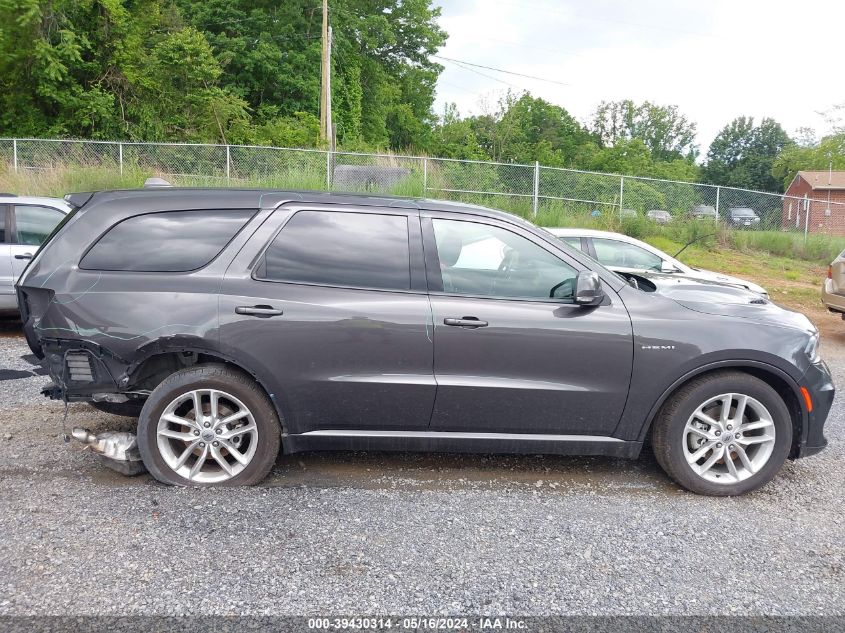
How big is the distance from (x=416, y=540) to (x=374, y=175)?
50.1ft

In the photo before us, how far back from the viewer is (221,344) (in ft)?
13.0

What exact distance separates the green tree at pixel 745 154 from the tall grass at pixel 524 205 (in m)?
83.0

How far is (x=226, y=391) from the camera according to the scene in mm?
3998

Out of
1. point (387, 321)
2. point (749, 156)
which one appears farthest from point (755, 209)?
point (749, 156)

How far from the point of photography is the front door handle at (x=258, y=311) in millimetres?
3980

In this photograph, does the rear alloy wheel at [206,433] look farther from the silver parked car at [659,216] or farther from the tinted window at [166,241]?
the silver parked car at [659,216]

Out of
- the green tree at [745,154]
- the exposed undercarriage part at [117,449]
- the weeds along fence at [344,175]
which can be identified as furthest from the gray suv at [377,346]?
the green tree at [745,154]

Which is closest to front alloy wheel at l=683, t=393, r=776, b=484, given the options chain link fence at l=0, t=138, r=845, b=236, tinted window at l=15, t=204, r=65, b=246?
tinted window at l=15, t=204, r=65, b=246

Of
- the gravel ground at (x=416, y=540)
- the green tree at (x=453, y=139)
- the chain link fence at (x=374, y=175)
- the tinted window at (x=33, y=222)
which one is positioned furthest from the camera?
the green tree at (x=453, y=139)

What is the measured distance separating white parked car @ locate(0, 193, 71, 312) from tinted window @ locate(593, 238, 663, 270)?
259 inches

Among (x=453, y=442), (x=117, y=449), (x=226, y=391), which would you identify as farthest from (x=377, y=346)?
(x=117, y=449)

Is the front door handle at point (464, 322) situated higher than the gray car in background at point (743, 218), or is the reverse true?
the gray car in background at point (743, 218)

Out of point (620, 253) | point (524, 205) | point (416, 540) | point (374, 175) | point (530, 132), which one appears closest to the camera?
point (416, 540)

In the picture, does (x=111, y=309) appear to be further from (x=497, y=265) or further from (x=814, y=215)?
(x=814, y=215)
